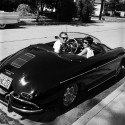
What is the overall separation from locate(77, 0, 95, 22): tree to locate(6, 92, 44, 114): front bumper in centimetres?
2312

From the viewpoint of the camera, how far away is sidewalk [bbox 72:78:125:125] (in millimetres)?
4234

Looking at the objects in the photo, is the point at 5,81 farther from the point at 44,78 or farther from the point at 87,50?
the point at 87,50

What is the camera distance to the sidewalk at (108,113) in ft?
13.9

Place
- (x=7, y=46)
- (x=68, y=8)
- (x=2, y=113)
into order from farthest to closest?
(x=68, y=8), (x=7, y=46), (x=2, y=113)

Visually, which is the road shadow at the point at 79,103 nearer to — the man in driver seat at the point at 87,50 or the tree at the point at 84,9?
the man in driver seat at the point at 87,50

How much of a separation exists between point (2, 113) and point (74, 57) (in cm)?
183

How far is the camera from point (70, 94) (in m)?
4.45

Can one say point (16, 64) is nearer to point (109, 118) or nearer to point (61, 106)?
point (61, 106)

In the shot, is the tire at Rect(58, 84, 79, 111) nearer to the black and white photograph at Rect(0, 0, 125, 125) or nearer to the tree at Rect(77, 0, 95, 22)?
the black and white photograph at Rect(0, 0, 125, 125)

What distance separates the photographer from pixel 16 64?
432 cm

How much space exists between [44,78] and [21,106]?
63cm

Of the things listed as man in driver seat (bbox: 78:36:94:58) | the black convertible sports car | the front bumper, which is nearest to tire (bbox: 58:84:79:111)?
the black convertible sports car

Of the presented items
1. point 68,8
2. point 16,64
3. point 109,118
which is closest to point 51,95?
point 16,64

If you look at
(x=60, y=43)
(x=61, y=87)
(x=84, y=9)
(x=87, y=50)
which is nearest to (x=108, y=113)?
(x=61, y=87)
